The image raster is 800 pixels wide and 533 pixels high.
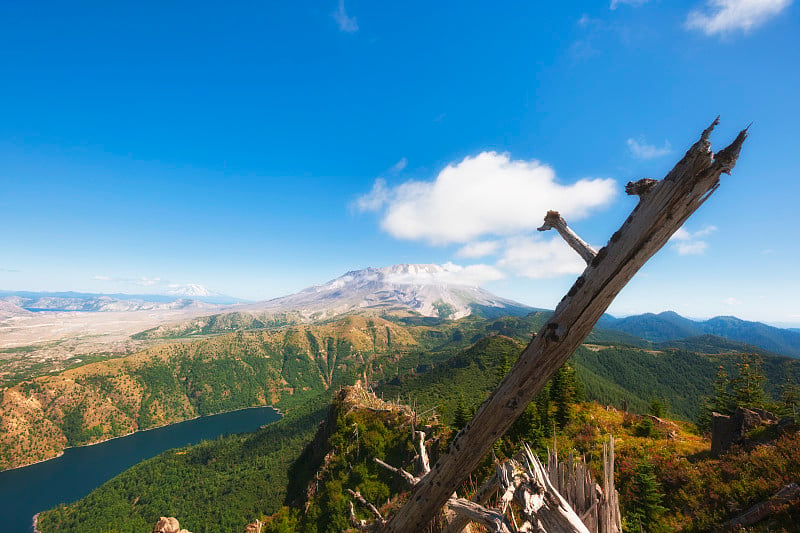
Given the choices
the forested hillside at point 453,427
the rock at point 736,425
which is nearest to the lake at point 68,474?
the forested hillside at point 453,427

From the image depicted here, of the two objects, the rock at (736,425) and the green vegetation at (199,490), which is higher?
the rock at (736,425)

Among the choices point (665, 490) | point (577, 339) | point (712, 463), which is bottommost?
point (665, 490)

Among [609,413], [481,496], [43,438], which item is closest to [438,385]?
[609,413]

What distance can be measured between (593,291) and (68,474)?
255 metres

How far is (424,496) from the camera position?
11.3ft

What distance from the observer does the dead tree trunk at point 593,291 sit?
1944 millimetres

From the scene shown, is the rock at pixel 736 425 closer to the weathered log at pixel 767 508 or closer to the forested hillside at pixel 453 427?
the forested hillside at pixel 453 427

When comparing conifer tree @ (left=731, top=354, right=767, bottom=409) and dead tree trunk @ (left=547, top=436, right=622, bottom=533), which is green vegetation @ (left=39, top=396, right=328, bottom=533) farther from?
dead tree trunk @ (left=547, top=436, right=622, bottom=533)

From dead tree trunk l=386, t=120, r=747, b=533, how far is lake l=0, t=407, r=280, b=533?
682 ft

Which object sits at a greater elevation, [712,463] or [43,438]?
[712,463]

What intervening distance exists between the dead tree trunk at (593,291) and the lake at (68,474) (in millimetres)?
207909

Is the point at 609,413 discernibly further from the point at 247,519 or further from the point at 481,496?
the point at 247,519

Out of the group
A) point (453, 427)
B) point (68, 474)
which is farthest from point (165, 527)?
point (68, 474)

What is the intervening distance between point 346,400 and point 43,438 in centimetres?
24909
